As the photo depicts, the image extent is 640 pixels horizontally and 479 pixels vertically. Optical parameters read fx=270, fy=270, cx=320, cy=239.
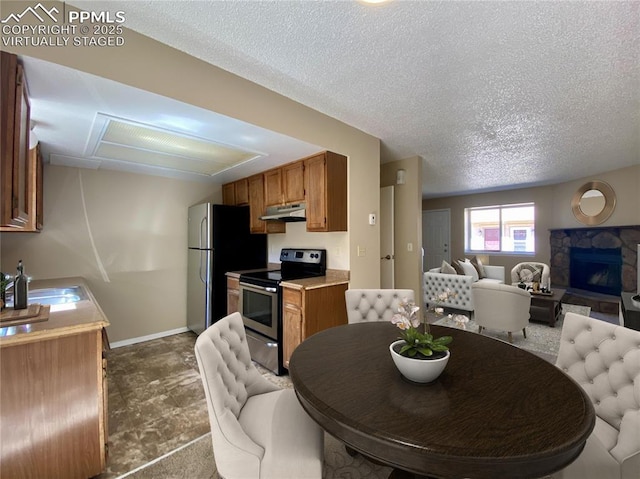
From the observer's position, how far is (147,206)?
366cm

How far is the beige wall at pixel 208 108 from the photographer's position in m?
1.54

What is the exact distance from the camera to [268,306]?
2.82 metres

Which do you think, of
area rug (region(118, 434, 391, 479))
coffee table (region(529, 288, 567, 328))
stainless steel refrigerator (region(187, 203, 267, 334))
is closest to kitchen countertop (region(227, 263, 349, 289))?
stainless steel refrigerator (region(187, 203, 267, 334))

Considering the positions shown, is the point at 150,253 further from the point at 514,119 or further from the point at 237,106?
the point at 514,119

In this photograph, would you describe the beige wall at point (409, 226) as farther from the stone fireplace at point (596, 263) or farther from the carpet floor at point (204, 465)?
the stone fireplace at point (596, 263)

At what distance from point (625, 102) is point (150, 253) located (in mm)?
5377

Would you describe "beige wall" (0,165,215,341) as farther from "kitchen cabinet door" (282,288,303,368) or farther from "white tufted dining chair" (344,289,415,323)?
"white tufted dining chair" (344,289,415,323)

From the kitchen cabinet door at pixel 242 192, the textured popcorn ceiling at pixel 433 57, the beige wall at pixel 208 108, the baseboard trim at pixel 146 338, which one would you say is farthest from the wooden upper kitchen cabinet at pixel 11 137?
the baseboard trim at pixel 146 338

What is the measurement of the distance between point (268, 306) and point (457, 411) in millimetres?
2158

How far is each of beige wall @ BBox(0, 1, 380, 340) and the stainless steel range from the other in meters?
0.24

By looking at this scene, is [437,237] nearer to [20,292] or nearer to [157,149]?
[157,149]

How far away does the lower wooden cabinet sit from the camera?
4.25 ft

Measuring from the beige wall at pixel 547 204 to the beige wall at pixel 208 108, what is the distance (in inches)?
194

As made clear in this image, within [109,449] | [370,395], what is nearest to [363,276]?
[370,395]
